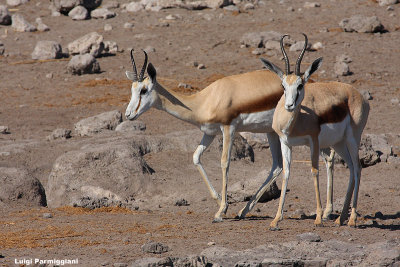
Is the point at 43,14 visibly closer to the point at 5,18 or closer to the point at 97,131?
the point at 5,18

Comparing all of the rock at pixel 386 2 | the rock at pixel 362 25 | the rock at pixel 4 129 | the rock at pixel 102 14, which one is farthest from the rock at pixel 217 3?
the rock at pixel 4 129

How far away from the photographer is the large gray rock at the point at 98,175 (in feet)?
38.2

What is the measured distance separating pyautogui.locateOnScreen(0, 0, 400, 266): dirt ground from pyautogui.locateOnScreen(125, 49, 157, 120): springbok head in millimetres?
1446

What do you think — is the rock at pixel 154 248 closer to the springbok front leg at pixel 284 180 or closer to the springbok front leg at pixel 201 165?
the springbok front leg at pixel 284 180

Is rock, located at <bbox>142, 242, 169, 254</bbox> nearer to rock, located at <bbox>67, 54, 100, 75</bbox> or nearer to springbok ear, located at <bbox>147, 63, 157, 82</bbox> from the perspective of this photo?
springbok ear, located at <bbox>147, 63, 157, 82</bbox>

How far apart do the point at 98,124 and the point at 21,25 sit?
10872 millimetres

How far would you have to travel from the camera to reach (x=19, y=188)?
37.9ft

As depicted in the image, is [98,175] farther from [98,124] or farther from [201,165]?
[98,124]

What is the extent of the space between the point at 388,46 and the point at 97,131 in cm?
1051

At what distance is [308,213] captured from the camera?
1055cm

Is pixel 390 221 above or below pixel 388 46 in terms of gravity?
above

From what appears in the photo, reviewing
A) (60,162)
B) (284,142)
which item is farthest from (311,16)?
(284,142)

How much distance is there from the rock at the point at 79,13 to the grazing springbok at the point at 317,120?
57.1 ft

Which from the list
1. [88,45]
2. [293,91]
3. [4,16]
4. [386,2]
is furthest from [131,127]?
[386,2]
